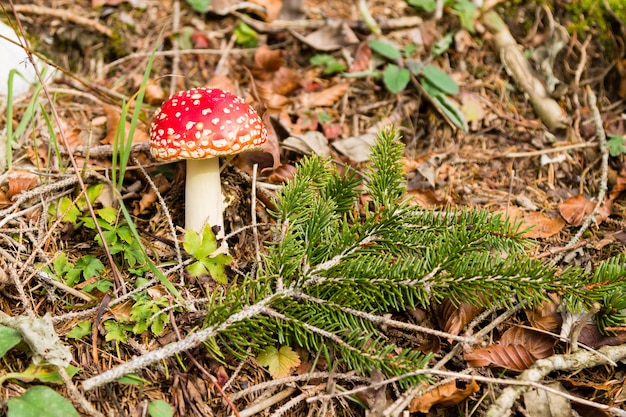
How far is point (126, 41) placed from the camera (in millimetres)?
3738

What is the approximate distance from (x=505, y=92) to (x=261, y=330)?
270cm

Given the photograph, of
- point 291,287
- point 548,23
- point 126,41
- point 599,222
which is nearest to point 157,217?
point 291,287

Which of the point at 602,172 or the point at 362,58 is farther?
the point at 362,58

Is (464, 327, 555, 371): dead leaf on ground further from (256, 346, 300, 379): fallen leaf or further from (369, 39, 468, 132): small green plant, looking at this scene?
(369, 39, 468, 132): small green plant

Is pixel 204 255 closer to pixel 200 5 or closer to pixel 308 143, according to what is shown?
pixel 308 143

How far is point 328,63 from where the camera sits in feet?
12.1

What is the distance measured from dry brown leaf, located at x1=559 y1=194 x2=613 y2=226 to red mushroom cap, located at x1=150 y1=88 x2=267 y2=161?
5.78 feet

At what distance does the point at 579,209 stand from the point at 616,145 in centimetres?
65

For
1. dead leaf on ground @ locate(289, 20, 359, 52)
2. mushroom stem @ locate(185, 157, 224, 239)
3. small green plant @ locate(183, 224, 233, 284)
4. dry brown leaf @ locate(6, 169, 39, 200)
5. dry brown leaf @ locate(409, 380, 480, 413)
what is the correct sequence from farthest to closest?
1. dead leaf on ground @ locate(289, 20, 359, 52)
2. dry brown leaf @ locate(6, 169, 39, 200)
3. mushroom stem @ locate(185, 157, 224, 239)
4. small green plant @ locate(183, 224, 233, 284)
5. dry brown leaf @ locate(409, 380, 480, 413)

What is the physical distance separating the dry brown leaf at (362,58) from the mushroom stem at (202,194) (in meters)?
1.53

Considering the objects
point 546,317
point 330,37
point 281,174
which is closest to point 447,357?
point 546,317

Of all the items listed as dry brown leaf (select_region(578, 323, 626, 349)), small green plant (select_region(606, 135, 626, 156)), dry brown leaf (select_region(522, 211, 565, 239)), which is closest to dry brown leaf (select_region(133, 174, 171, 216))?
dry brown leaf (select_region(522, 211, 565, 239))

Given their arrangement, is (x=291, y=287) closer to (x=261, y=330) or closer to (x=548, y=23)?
(x=261, y=330)

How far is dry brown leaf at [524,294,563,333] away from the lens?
222 cm
